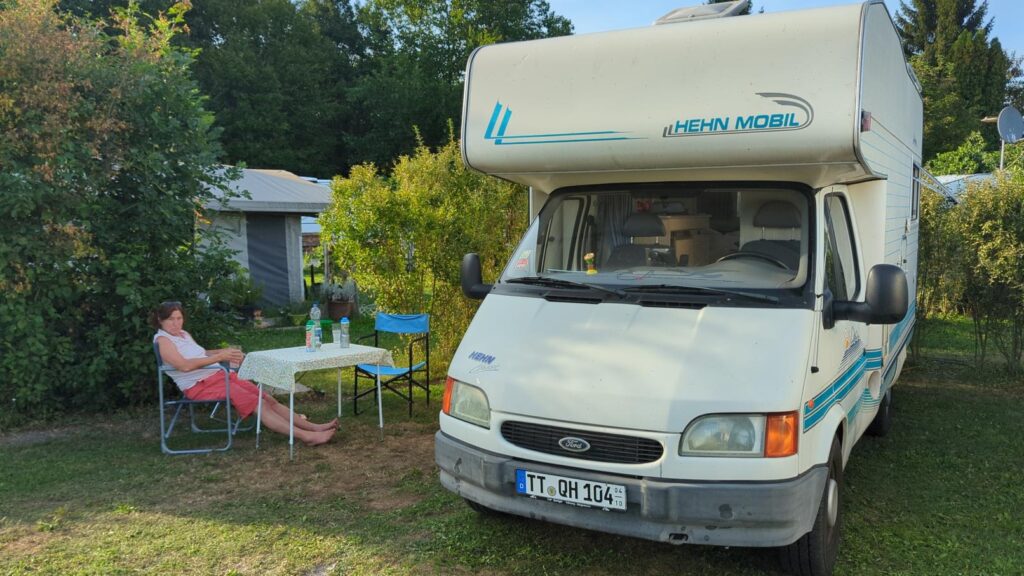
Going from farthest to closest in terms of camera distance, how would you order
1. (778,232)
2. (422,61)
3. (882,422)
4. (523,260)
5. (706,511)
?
(422,61)
(882,422)
(523,260)
(778,232)
(706,511)

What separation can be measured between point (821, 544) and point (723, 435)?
92 centimetres

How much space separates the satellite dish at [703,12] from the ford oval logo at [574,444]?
9.33ft

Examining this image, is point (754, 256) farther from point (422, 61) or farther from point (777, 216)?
point (422, 61)

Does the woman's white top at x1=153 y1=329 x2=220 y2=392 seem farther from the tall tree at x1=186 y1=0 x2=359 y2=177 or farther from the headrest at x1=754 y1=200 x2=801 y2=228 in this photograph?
the tall tree at x1=186 y1=0 x2=359 y2=177

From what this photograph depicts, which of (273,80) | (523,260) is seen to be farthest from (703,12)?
(273,80)

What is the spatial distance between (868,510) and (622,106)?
303 centimetres

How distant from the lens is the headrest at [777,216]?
4.22m

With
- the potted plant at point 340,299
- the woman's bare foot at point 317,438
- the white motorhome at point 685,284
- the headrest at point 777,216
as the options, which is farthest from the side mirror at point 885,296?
the potted plant at point 340,299

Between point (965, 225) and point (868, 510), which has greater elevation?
point (965, 225)

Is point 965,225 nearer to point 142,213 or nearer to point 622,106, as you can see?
point 622,106

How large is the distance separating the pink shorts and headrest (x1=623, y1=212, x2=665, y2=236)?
3.54m

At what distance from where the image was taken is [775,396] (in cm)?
338

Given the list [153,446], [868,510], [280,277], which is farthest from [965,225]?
[280,277]

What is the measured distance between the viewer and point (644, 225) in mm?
4723
